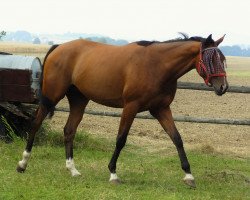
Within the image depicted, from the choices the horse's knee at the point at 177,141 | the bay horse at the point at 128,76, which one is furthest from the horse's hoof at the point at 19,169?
the horse's knee at the point at 177,141

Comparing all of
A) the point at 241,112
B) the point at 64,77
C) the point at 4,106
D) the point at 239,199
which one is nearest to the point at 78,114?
the point at 64,77

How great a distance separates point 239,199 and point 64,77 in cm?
293

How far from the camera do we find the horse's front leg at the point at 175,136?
5762 millimetres

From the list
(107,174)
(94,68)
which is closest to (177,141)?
(107,174)

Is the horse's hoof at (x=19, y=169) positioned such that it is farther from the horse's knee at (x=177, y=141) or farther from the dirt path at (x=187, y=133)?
the dirt path at (x=187, y=133)

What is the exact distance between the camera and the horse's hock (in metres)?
7.76

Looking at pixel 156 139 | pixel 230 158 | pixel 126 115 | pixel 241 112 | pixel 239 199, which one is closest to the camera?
pixel 239 199

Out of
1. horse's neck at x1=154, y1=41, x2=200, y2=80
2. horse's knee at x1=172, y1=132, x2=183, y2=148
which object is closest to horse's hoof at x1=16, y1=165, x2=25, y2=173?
horse's knee at x1=172, y1=132, x2=183, y2=148

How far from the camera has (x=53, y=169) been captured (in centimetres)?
657

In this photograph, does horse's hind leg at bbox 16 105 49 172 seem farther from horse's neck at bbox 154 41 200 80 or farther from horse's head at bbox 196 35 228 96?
horse's head at bbox 196 35 228 96

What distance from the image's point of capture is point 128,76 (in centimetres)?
579

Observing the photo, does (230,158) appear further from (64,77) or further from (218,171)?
(64,77)

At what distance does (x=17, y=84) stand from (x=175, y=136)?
10.8 ft

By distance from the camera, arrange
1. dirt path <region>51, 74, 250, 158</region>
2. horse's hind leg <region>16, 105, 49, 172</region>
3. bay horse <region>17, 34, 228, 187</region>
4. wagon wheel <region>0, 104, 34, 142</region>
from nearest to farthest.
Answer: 1. bay horse <region>17, 34, 228, 187</region>
2. horse's hind leg <region>16, 105, 49, 172</region>
3. wagon wheel <region>0, 104, 34, 142</region>
4. dirt path <region>51, 74, 250, 158</region>
